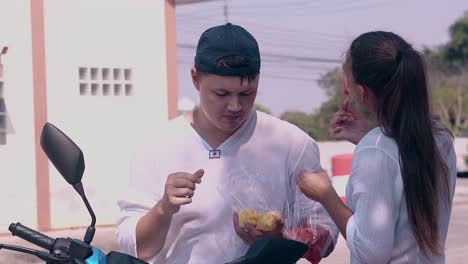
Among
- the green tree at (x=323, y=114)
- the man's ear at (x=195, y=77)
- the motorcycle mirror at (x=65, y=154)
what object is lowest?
the green tree at (x=323, y=114)

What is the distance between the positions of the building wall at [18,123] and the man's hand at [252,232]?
1095cm

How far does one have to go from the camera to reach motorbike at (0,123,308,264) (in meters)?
2.35

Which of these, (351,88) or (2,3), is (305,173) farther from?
(2,3)

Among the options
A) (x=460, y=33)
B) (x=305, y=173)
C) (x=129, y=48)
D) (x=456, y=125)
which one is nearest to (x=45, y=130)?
(x=305, y=173)

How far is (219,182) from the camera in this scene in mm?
3010

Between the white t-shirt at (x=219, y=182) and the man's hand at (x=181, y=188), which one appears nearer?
the man's hand at (x=181, y=188)

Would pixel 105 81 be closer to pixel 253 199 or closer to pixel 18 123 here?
pixel 18 123

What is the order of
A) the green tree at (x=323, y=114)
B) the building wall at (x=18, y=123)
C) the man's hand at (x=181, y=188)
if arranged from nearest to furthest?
the man's hand at (x=181, y=188), the building wall at (x=18, y=123), the green tree at (x=323, y=114)

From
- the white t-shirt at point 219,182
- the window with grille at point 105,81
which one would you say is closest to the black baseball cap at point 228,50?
the white t-shirt at point 219,182

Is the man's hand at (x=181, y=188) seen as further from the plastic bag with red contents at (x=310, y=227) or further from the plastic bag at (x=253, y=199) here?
the plastic bag with red contents at (x=310, y=227)

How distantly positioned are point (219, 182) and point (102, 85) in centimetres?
Result: 1175

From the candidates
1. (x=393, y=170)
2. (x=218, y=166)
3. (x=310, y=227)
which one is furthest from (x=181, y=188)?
(x=393, y=170)

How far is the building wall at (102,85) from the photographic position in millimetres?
13828

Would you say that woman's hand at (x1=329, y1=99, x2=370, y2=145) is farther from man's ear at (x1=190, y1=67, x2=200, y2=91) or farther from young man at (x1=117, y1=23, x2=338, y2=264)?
man's ear at (x1=190, y1=67, x2=200, y2=91)
